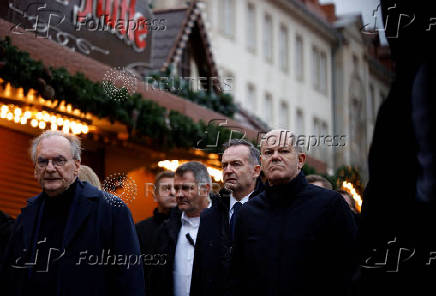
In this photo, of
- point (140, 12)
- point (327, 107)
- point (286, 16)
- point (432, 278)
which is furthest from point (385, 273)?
point (327, 107)

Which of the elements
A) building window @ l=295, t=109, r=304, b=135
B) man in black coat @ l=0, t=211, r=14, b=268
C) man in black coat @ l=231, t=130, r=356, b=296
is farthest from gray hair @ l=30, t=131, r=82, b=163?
building window @ l=295, t=109, r=304, b=135

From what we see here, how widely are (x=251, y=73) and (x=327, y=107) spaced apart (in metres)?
9.18

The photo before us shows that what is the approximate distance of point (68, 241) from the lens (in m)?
4.35

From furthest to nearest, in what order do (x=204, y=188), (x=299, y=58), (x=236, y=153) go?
1. (x=299, y=58)
2. (x=204, y=188)
3. (x=236, y=153)

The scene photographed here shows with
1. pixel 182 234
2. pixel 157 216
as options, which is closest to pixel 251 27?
pixel 157 216

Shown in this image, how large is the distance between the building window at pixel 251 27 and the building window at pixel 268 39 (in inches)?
50.0

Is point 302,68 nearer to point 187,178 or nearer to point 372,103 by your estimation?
point 372,103

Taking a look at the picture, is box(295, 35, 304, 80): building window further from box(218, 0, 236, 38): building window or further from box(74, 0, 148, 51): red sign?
box(74, 0, 148, 51): red sign

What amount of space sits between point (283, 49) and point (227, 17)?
20.4 ft

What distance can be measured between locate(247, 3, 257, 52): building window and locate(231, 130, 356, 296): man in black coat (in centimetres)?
2621

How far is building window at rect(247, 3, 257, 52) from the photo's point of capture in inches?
1204

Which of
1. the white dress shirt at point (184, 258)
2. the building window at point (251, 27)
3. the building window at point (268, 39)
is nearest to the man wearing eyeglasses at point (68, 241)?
the white dress shirt at point (184, 258)

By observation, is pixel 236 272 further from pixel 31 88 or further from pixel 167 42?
pixel 167 42

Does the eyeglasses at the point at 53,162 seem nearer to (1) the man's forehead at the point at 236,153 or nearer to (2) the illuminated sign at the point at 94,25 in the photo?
(1) the man's forehead at the point at 236,153
